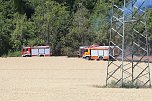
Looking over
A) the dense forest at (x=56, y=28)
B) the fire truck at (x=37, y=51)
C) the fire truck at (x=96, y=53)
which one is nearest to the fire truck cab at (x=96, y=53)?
the fire truck at (x=96, y=53)

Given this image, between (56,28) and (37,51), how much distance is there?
433 inches

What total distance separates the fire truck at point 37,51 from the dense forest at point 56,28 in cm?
576

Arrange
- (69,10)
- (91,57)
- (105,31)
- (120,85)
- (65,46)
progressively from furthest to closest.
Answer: (69,10) < (65,46) < (105,31) < (91,57) < (120,85)

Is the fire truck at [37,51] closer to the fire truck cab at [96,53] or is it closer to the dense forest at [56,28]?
the dense forest at [56,28]

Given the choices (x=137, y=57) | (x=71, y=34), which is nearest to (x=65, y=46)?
(x=71, y=34)

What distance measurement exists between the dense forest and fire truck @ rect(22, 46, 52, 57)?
5.76m

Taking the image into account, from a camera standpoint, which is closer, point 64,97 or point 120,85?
point 64,97

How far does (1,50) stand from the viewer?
83125 millimetres

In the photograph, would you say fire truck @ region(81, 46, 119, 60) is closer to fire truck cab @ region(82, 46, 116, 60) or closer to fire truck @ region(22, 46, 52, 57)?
fire truck cab @ region(82, 46, 116, 60)

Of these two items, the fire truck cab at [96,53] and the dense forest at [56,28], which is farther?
the dense forest at [56,28]

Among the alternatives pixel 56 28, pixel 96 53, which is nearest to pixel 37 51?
pixel 56 28

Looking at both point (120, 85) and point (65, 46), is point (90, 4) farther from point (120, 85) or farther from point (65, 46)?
point (120, 85)

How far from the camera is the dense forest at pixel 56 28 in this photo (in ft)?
271

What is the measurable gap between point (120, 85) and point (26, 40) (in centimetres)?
A: 6528
